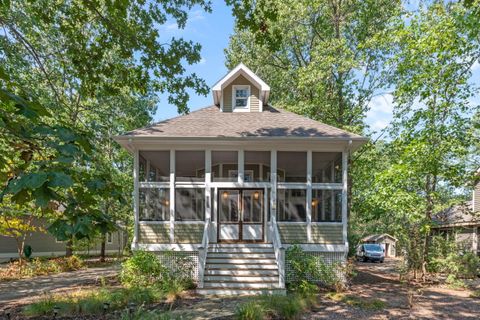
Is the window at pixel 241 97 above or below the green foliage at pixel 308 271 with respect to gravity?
above

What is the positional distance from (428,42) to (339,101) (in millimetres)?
7004

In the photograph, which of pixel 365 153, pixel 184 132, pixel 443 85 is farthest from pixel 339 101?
pixel 184 132

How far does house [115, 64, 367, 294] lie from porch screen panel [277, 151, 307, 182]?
37mm

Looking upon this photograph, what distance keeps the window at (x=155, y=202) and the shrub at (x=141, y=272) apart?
1.53 meters

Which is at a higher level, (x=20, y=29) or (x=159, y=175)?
(x=20, y=29)

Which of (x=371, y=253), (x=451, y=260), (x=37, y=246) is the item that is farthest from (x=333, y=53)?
(x=37, y=246)

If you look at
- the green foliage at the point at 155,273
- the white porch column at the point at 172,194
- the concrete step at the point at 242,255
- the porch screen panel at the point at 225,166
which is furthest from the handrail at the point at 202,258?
the porch screen panel at the point at 225,166

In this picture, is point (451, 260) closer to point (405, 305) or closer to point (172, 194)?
point (405, 305)

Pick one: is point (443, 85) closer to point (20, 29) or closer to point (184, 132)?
point (184, 132)

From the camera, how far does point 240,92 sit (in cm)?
1439

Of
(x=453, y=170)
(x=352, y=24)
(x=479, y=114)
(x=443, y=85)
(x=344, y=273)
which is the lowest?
(x=344, y=273)

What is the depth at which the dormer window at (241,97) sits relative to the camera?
1429 cm

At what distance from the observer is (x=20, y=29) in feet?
39.8

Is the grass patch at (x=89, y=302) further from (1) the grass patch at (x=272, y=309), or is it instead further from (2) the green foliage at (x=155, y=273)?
(1) the grass patch at (x=272, y=309)
